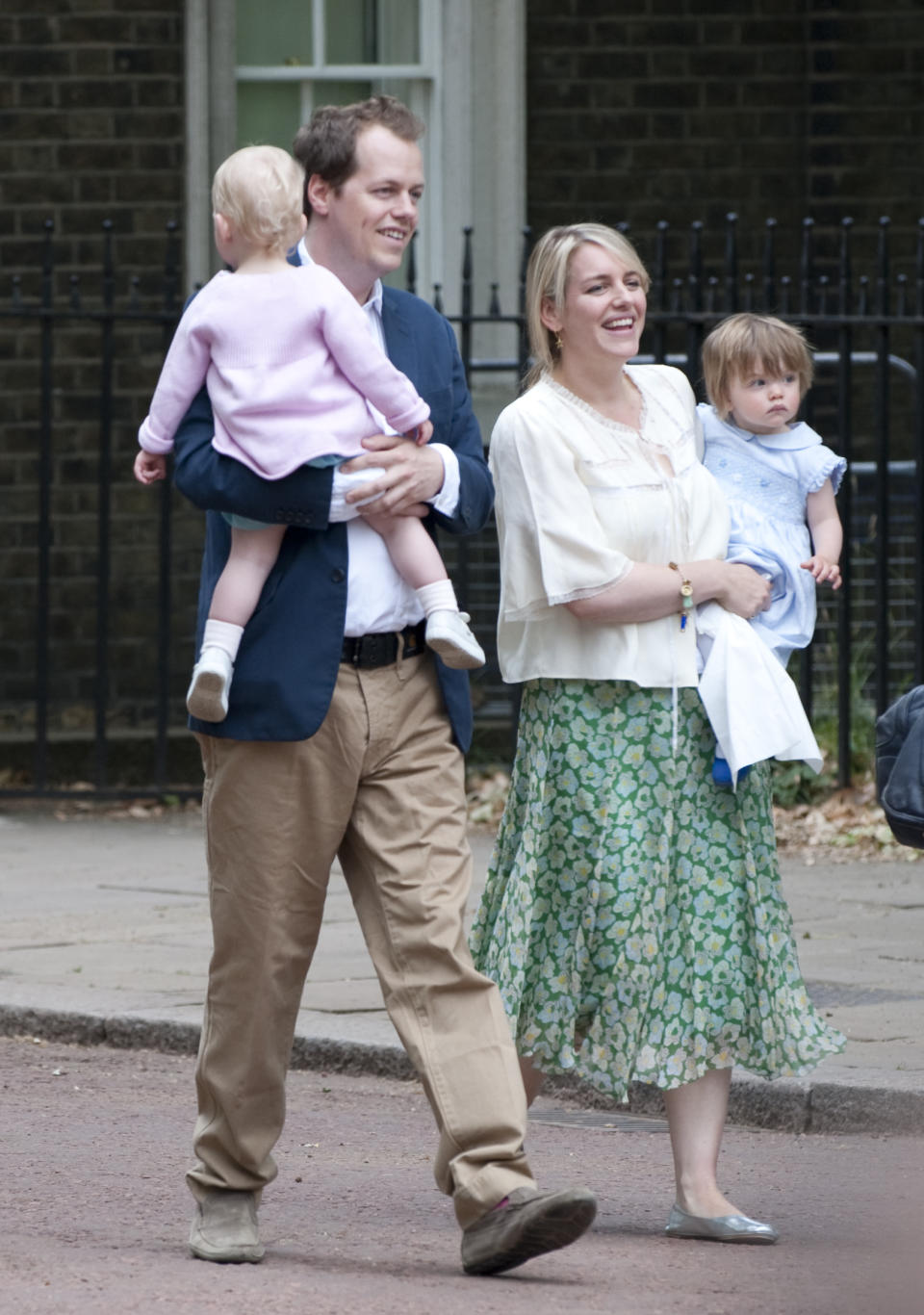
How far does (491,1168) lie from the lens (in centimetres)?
360

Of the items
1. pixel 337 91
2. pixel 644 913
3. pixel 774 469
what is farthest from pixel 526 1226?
pixel 337 91

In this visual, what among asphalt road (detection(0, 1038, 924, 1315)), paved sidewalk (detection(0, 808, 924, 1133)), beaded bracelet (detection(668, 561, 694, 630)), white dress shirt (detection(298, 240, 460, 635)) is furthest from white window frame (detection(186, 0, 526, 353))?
white dress shirt (detection(298, 240, 460, 635))

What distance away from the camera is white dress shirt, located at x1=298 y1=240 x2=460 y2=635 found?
3.73 meters

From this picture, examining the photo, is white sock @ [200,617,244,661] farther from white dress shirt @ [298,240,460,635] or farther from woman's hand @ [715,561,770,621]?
woman's hand @ [715,561,770,621]

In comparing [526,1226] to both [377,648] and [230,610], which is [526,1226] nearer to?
[377,648]

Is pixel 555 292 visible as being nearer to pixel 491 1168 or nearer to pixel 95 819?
pixel 491 1168

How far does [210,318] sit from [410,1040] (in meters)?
1.19

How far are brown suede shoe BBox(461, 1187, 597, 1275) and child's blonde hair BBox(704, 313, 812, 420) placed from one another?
4.98ft

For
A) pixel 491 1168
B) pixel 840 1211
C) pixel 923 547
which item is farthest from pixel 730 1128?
pixel 923 547

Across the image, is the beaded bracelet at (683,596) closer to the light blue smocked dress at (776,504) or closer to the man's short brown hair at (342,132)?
the light blue smocked dress at (776,504)

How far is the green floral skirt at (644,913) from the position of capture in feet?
13.2

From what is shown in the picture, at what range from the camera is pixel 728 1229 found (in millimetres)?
3982

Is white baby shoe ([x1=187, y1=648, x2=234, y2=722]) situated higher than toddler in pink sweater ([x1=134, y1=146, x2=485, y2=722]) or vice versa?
toddler in pink sweater ([x1=134, y1=146, x2=485, y2=722])

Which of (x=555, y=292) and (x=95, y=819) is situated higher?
(x=555, y=292)
